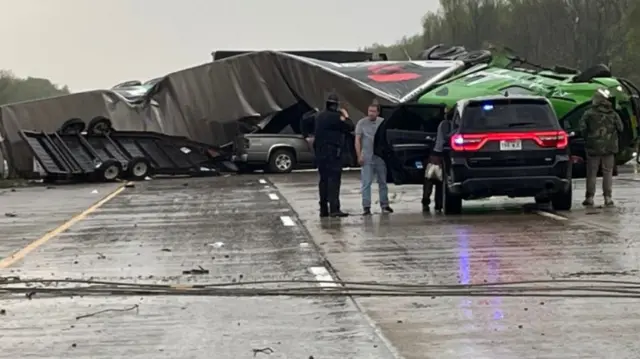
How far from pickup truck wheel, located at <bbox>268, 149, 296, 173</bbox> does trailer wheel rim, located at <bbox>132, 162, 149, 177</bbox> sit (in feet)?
13.2

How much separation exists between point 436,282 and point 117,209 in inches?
463

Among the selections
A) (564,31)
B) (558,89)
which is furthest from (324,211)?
(564,31)

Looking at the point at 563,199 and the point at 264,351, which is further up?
the point at 264,351

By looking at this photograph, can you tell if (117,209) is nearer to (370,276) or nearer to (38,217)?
(38,217)

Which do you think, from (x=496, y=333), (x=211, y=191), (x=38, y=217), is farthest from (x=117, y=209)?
(x=496, y=333)

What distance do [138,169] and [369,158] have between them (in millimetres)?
17901

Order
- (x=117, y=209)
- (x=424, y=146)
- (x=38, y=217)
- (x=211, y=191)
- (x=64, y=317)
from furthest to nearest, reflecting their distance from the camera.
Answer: (x=211, y=191) < (x=117, y=209) < (x=38, y=217) < (x=424, y=146) < (x=64, y=317)

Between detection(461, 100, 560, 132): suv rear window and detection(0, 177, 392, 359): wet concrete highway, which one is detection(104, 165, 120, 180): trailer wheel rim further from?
detection(461, 100, 560, 132): suv rear window

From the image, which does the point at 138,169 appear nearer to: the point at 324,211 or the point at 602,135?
the point at 324,211

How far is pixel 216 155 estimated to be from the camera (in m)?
34.7

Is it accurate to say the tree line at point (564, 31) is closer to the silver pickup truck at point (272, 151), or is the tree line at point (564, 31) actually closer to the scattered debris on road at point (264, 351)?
the silver pickup truck at point (272, 151)

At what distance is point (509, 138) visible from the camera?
49.5 feet

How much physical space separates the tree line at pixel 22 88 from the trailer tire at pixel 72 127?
54.8m

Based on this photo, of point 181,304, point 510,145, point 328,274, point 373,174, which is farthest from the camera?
point 373,174
